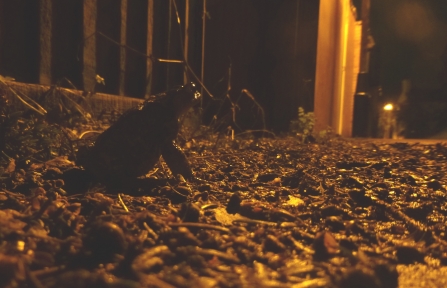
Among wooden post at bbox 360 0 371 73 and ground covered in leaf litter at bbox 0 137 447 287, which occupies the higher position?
wooden post at bbox 360 0 371 73

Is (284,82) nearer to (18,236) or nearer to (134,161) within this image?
(134,161)

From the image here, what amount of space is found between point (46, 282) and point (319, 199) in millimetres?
1529

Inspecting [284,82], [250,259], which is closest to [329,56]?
[284,82]

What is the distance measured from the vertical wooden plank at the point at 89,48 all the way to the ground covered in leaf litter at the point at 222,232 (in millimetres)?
1654

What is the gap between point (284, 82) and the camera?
7180 millimetres

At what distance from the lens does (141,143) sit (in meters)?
2.52

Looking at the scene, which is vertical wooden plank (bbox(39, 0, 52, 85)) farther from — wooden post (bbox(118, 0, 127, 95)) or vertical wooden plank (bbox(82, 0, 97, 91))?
wooden post (bbox(118, 0, 127, 95))

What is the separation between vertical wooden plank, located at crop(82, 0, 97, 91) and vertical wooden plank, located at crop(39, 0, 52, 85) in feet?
1.29

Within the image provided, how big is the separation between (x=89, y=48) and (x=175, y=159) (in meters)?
2.21

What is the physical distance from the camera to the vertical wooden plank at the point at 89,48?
4289 mm

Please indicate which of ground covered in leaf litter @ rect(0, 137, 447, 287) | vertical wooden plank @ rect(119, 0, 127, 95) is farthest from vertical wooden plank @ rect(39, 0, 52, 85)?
ground covered in leaf litter @ rect(0, 137, 447, 287)

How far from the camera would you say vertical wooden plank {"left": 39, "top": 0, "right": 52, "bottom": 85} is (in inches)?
151

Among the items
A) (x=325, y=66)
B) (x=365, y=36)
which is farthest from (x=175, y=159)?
(x=365, y=36)

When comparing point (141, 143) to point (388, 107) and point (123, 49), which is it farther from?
point (388, 107)
